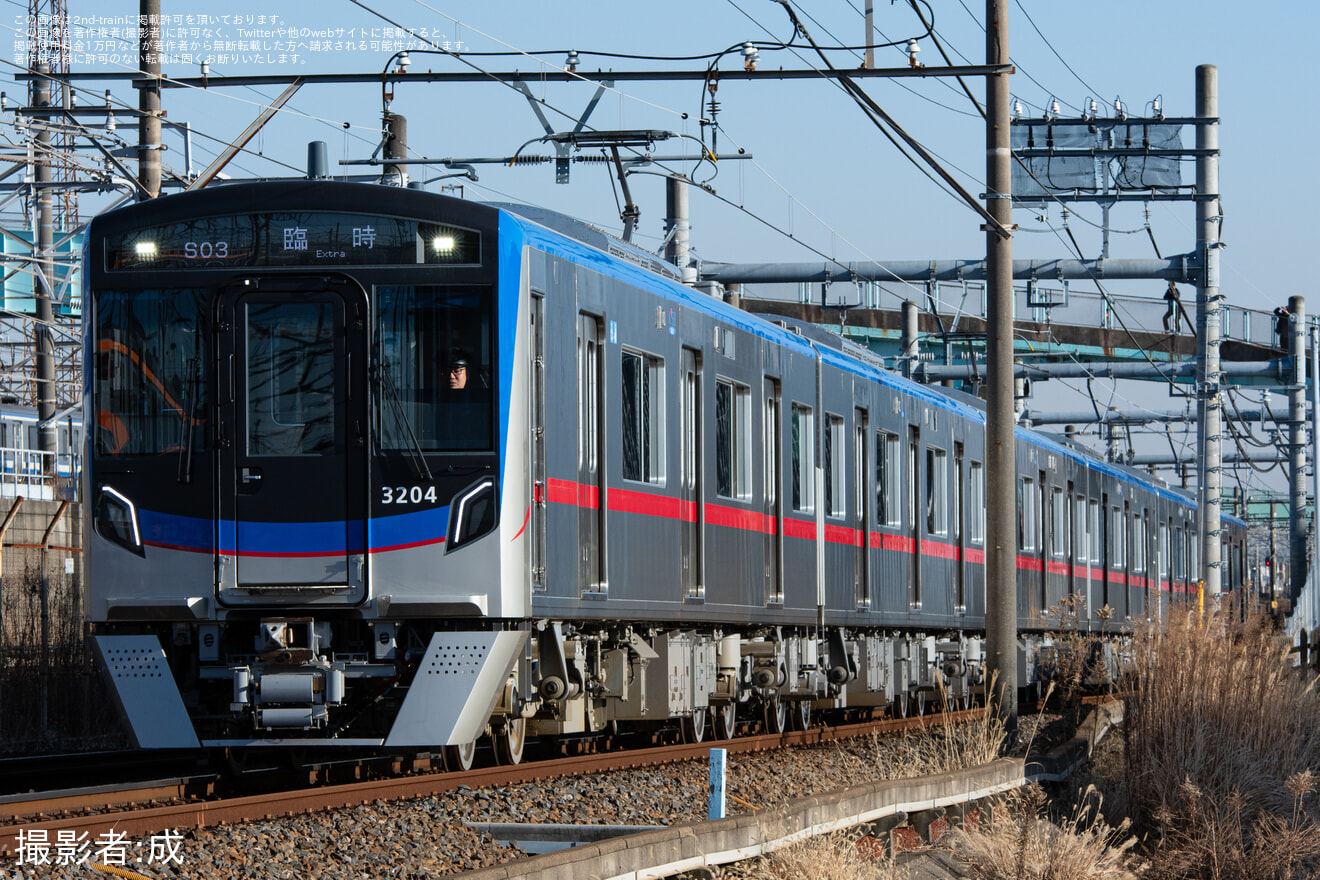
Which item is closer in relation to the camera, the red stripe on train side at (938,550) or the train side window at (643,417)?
the train side window at (643,417)

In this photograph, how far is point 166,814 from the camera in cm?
893

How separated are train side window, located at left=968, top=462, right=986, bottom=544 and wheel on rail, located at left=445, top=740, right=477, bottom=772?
11395mm

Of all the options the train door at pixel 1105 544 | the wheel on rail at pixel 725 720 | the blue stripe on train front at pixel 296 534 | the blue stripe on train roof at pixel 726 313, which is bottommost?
the wheel on rail at pixel 725 720

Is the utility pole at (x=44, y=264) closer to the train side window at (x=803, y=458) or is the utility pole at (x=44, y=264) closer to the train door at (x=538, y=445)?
the train side window at (x=803, y=458)

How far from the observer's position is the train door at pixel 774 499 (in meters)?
15.4

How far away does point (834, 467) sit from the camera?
1720 centimetres

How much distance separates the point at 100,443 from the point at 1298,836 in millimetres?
7253

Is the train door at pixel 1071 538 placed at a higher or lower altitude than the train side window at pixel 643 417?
lower

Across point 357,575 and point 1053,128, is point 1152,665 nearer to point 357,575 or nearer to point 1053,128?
point 357,575

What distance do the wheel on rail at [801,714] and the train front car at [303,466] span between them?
23.1ft

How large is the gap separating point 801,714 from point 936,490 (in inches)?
166

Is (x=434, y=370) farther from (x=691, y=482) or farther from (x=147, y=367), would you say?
(x=691, y=482)

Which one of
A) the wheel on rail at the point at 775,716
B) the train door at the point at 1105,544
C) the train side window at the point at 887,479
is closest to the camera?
the wheel on rail at the point at 775,716

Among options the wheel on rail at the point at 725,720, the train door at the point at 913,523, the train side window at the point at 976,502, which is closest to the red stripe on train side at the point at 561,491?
the wheel on rail at the point at 725,720
